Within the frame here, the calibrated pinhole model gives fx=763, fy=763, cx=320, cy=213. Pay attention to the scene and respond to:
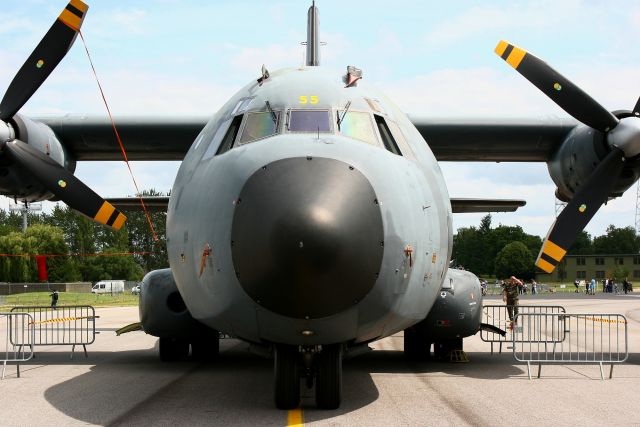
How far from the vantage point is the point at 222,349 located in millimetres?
15453

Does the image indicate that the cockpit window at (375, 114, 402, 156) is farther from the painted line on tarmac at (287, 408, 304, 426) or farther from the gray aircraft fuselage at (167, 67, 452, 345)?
the painted line on tarmac at (287, 408, 304, 426)

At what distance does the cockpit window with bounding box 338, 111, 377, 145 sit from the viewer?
7.80m

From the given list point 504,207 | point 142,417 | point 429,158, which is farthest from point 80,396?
point 504,207

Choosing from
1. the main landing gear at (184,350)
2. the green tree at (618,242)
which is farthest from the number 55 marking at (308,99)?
the green tree at (618,242)

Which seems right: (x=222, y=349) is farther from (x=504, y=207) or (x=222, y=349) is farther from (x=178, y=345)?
(x=504, y=207)

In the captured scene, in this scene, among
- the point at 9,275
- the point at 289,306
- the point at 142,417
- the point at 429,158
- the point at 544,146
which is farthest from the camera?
the point at 9,275

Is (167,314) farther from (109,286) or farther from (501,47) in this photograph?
(109,286)

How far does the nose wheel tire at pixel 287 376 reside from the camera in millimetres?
7305

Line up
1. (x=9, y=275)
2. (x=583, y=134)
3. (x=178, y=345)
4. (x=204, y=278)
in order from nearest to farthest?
(x=204, y=278)
(x=178, y=345)
(x=583, y=134)
(x=9, y=275)

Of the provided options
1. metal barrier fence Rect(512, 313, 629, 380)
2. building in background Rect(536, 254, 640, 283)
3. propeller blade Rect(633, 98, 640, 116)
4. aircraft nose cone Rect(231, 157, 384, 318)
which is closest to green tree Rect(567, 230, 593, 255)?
building in background Rect(536, 254, 640, 283)

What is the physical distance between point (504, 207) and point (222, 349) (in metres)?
6.37

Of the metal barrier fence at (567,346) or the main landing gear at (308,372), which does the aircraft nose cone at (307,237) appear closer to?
the main landing gear at (308,372)

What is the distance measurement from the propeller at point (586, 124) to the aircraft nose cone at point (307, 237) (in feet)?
19.0

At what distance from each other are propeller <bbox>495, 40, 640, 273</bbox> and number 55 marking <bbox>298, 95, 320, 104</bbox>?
16.3 ft
